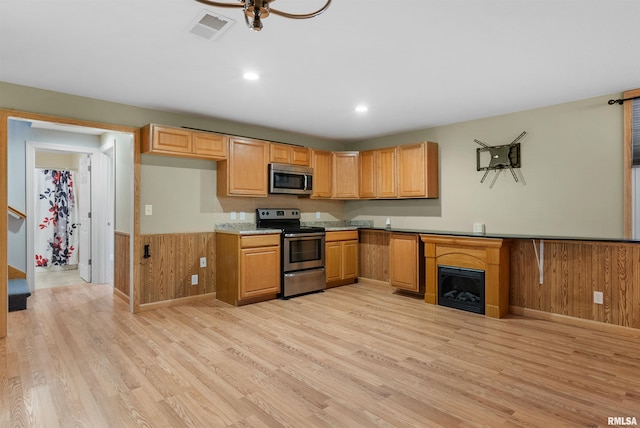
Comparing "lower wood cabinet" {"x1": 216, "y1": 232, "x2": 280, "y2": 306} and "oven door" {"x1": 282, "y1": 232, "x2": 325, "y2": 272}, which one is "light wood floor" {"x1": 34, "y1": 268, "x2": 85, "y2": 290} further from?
"oven door" {"x1": 282, "y1": 232, "x2": 325, "y2": 272}

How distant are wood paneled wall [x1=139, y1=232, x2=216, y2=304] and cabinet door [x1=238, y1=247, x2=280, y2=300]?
643 millimetres

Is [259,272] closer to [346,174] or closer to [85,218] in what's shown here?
[346,174]

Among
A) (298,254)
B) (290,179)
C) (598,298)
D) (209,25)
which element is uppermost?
(209,25)

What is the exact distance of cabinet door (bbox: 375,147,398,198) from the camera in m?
5.36

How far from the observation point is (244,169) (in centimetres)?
480

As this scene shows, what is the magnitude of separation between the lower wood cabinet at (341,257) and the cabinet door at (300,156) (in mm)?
1175

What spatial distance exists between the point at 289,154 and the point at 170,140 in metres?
1.73

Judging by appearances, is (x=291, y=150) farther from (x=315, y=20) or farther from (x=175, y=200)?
(x=315, y=20)

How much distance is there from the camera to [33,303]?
177 inches

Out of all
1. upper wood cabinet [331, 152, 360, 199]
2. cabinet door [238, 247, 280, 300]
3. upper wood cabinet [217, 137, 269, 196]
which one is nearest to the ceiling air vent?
upper wood cabinet [217, 137, 269, 196]

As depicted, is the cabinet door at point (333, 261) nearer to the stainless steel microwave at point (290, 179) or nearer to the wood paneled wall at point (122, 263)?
the stainless steel microwave at point (290, 179)

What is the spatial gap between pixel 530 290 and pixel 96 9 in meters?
4.79

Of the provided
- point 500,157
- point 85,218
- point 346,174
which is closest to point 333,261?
point 346,174

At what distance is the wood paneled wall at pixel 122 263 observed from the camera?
15.1ft
